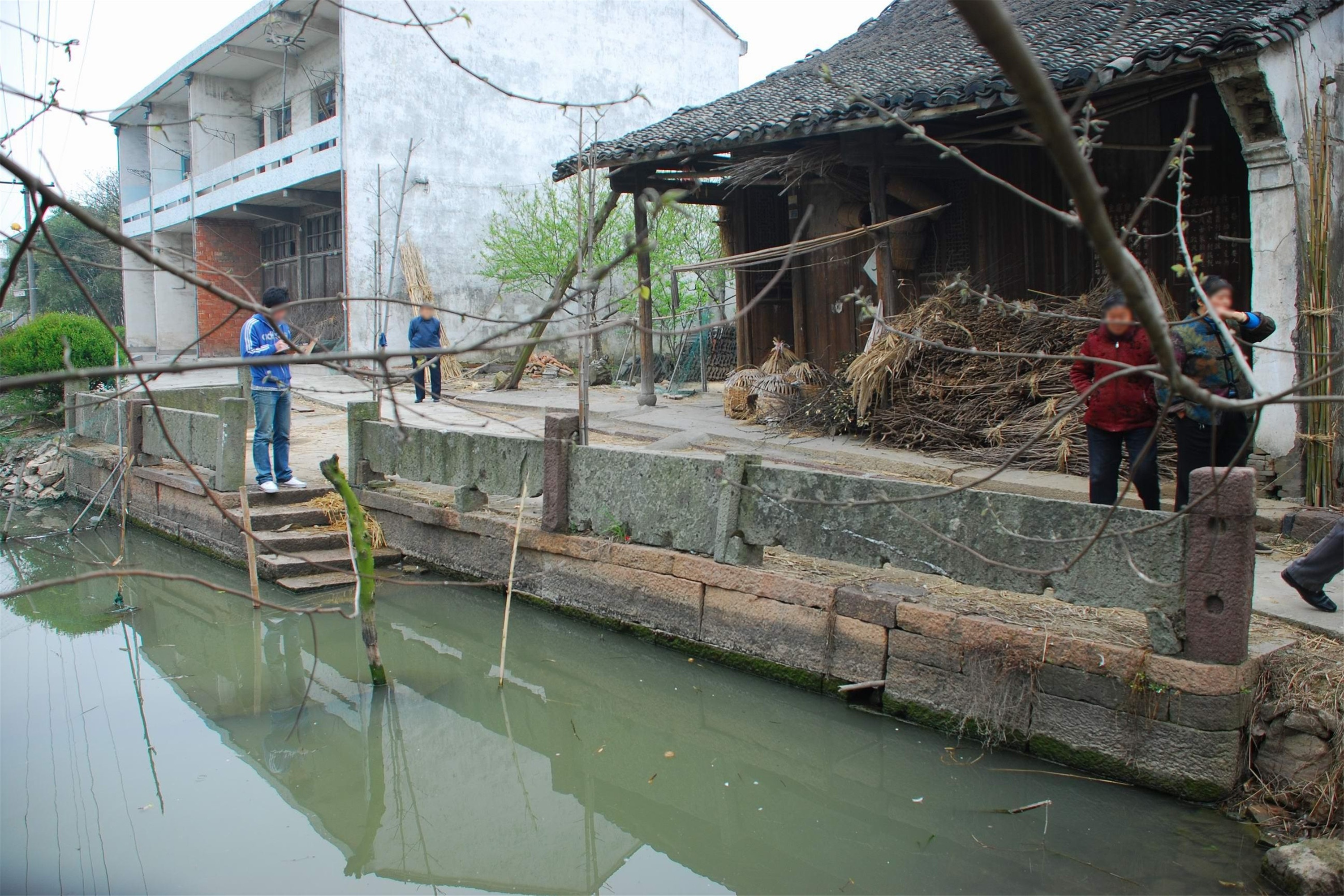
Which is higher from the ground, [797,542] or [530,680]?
[797,542]

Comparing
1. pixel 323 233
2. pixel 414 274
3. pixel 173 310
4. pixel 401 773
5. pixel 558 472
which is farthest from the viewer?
pixel 173 310

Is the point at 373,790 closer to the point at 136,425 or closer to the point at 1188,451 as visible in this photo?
the point at 1188,451

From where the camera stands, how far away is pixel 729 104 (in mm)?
11164

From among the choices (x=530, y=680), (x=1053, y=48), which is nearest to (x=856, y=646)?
(x=530, y=680)

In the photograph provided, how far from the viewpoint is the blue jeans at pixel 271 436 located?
8461 millimetres

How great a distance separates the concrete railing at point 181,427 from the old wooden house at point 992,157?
415 cm

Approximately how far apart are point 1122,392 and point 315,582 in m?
6.15

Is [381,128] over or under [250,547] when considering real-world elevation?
over

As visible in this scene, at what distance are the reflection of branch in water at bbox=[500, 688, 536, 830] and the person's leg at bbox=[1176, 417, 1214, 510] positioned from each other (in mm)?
3770

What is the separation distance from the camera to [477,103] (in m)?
18.5

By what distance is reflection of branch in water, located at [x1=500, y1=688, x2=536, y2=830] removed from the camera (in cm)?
495

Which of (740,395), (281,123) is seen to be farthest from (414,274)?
(740,395)

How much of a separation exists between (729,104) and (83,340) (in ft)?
31.2

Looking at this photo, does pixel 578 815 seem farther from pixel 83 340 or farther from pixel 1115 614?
pixel 83 340
